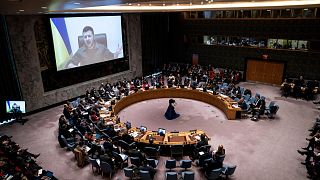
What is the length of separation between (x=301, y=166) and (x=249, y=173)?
2112 mm

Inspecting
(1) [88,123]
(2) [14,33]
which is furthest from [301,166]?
(2) [14,33]

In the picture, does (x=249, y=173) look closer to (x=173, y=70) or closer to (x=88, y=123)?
(x=88, y=123)

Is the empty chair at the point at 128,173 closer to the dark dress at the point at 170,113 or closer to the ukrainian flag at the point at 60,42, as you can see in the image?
the dark dress at the point at 170,113

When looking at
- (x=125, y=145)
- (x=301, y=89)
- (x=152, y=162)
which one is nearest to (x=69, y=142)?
(x=125, y=145)

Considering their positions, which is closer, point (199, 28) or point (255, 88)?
point (255, 88)

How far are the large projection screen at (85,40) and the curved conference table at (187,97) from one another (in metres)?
4.39

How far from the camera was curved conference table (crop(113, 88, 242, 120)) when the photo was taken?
13.6 meters

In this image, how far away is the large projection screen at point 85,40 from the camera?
15.8 m

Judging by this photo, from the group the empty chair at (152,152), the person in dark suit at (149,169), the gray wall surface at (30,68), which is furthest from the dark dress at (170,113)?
the gray wall surface at (30,68)

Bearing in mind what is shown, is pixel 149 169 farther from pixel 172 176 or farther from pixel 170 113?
pixel 170 113

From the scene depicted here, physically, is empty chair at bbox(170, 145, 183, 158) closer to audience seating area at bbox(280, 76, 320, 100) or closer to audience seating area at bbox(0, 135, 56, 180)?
audience seating area at bbox(0, 135, 56, 180)

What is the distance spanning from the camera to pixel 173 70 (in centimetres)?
2361

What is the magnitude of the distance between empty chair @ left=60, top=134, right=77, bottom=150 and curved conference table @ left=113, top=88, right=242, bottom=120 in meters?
3.38

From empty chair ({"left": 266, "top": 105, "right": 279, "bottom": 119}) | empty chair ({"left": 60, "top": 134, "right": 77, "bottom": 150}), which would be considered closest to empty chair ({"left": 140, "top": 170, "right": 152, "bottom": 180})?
empty chair ({"left": 60, "top": 134, "right": 77, "bottom": 150})
